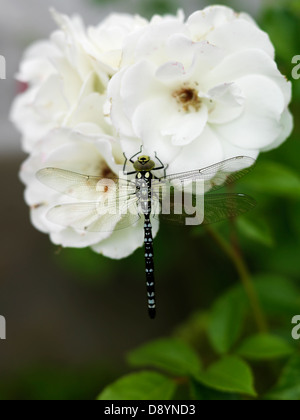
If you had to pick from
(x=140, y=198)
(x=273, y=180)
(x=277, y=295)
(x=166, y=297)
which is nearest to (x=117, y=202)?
(x=140, y=198)

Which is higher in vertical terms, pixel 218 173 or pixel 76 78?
pixel 76 78

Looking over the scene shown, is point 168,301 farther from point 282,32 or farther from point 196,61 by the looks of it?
point 196,61

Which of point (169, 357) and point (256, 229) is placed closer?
point (256, 229)

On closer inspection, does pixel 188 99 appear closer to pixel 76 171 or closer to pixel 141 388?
pixel 76 171

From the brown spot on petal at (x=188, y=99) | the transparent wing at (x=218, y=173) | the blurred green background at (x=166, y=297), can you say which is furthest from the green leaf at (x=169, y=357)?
the brown spot on petal at (x=188, y=99)

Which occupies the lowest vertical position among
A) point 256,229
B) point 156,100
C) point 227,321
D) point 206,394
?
point 206,394

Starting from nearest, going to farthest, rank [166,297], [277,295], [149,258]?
[149,258], [277,295], [166,297]
